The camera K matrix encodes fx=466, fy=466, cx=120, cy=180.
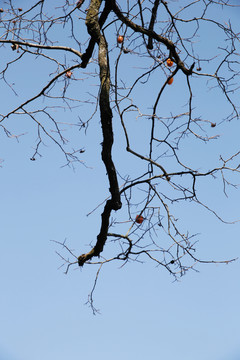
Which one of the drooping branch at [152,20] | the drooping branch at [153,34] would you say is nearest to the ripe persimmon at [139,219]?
the drooping branch at [153,34]

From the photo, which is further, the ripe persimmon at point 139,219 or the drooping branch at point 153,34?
the ripe persimmon at point 139,219

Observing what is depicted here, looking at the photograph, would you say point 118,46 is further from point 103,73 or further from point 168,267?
point 168,267

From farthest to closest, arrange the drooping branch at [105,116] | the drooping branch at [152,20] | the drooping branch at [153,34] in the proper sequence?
the drooping branch at [152,20] → the drooping branch at [153,34] → the drooping branch at [105,116]

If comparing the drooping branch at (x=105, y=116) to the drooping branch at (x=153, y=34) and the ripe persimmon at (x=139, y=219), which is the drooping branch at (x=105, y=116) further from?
the ripe persimmon at (x=139, y=219)

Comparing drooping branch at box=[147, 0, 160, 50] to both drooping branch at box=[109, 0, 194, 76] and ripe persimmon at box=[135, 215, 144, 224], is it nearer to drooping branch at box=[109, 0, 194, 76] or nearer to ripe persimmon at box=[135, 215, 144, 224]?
drooping branch at box=[109, 0, 194, 76]

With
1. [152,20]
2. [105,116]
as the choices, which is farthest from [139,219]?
[152,20]

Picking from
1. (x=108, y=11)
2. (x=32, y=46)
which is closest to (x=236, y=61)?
(x=108, y=11)

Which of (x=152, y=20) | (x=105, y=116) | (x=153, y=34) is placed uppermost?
(x=152, y=20)

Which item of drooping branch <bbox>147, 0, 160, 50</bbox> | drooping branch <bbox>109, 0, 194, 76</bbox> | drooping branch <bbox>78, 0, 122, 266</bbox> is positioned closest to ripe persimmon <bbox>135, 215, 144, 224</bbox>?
drooping branch <bbox>78, 0, 122, 266</bbox>

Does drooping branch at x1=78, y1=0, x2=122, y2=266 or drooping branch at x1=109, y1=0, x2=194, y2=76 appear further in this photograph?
drooping branch at x1=109, y1=0, x2=194, y2=76

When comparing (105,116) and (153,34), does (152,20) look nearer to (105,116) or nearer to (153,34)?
(153,34)

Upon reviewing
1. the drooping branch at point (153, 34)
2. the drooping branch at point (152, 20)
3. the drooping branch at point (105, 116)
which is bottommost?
the drooping branch at point (105, 116)

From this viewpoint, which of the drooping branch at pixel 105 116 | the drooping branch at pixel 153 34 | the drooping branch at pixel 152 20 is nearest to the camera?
the drooping branch at pixel 105 116

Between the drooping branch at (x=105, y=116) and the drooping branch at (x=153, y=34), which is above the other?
the drooping branch at (x=153, y=34)
